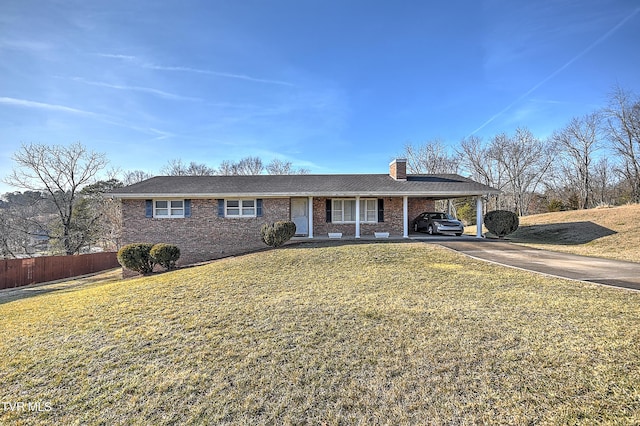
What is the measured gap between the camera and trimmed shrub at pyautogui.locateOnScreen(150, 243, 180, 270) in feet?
39.7

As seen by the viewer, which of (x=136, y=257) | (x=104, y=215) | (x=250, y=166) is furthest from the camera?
(x=250, y=166)

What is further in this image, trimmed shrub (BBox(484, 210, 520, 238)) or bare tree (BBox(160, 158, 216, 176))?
bare tree (BBox(160, 158, 216, 176))

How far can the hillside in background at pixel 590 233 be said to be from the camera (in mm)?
12766

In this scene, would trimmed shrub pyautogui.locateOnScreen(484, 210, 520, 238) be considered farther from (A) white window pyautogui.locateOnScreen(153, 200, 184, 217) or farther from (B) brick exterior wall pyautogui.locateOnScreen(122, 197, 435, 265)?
(A) white window pyautogui.locateOnScreen(153, 200, 184, 217)

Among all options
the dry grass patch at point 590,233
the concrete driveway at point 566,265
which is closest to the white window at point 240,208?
the concrete driveway at point 566,265

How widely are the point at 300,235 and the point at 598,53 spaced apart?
683 inches

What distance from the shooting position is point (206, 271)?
10.1m

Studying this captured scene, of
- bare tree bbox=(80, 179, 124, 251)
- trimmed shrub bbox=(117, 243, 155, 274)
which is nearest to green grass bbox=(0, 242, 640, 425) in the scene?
trimmed shrub bbox=(117, 243, 155, 274)

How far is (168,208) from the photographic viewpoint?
52.0 feet

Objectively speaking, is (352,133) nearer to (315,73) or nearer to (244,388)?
(315,73)

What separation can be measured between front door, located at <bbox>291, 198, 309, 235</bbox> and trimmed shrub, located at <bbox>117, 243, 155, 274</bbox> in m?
7.76

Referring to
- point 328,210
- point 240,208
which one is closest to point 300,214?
point 328,210

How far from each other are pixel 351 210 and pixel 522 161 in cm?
3151

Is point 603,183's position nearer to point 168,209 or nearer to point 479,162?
point 479,162
